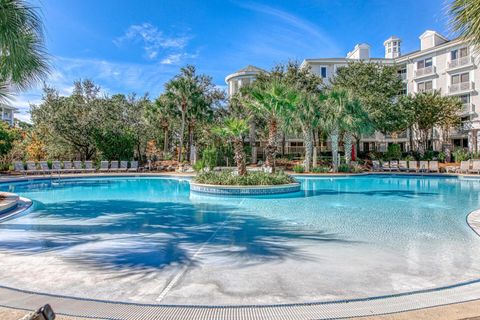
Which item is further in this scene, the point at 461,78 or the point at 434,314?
the point at 461,78

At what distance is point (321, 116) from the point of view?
24.0 m

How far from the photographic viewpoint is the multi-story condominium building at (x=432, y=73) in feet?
110

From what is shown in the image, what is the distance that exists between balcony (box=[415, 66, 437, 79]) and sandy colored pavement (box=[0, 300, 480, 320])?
39596 millimetres

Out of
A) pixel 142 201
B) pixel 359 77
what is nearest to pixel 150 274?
pixel 142 201

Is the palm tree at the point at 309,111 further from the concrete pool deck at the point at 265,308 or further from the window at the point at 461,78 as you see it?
the window at the point at 461,78

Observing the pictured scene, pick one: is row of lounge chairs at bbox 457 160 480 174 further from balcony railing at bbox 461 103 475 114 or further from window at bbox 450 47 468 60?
window at bbox 450 47 468 60

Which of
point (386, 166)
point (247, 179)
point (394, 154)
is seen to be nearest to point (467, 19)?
point (247, 179)

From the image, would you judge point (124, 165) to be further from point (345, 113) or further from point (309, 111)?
point (345, 113)

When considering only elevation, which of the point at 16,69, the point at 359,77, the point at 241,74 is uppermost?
the point at 241,74

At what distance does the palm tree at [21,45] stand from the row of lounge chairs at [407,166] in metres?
24.8

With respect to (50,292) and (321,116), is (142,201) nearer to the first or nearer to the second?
(50,292)

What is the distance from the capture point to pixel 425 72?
121ft

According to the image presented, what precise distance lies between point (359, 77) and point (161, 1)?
2074 cm

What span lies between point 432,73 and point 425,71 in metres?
0.85
